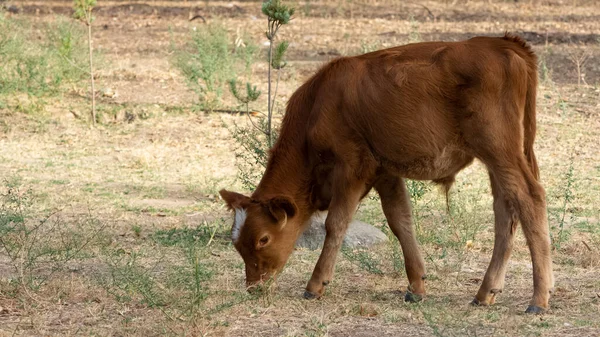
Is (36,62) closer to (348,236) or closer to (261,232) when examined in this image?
→ (348,236)

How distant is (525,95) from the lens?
630 centimetres

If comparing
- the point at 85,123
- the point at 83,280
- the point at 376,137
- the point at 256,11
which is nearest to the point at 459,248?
the point at 376,137

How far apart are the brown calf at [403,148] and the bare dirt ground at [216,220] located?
351 mm

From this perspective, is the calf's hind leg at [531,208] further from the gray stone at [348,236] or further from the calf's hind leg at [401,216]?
the gray stone at [348,236]

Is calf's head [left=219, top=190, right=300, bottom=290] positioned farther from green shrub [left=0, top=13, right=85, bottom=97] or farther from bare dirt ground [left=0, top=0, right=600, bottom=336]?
green shrub [left=0, top=13, right=85, bottom=97]

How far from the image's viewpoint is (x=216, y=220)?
9008 millimetres

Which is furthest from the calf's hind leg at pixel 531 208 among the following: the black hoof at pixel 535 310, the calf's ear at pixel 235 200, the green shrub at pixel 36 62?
the green shrub at pixel 36 62

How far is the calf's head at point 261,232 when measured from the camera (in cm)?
648

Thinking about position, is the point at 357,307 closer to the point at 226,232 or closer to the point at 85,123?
the point at 226,232

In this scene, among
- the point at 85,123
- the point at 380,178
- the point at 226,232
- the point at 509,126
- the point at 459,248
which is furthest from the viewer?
the point at 85,123

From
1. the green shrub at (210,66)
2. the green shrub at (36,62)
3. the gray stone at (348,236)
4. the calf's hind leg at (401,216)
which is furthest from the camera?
the green shrub at (36,62)

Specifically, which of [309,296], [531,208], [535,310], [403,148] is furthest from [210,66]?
[535,310]

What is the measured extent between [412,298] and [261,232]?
1183 millimetres

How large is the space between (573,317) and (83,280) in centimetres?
349
